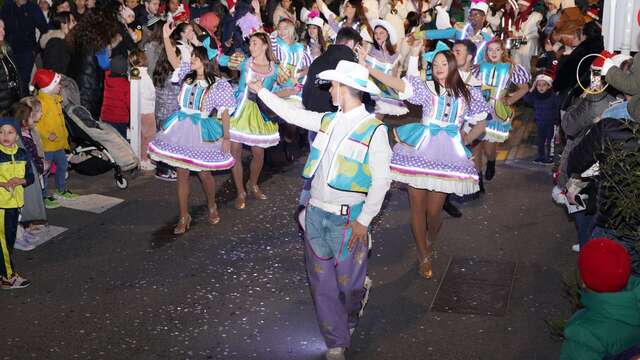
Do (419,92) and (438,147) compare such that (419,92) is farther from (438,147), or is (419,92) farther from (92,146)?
(92,146)

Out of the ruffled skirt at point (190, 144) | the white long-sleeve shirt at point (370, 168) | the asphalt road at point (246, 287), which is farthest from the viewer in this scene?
the ruffled skirt at point (190, 144)

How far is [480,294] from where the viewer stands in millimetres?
8422

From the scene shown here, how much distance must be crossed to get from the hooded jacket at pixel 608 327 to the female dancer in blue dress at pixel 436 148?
3964 mm

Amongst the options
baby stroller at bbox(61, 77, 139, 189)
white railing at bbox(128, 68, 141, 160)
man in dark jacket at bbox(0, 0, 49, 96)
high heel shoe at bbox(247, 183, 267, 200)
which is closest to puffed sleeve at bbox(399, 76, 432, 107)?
high heel shoe at bbox(247, 183, 267, 200)

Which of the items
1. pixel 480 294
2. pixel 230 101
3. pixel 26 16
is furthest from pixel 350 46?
pixel 26 16

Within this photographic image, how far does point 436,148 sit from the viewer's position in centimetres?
872

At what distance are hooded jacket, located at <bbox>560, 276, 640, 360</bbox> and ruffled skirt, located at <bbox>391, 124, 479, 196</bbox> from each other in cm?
394

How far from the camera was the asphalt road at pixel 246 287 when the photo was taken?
7.33 m

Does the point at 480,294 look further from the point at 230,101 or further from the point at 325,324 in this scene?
the point at 230,101

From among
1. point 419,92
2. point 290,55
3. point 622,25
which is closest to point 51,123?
point 290,55

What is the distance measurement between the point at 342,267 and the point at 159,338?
5.27 ft

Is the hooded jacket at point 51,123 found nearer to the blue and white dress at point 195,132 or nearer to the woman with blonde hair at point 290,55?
the blue and white dress at point 195,132

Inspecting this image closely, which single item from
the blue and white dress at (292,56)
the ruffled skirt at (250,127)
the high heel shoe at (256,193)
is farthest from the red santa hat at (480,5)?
the high heel shoe at (256,193)

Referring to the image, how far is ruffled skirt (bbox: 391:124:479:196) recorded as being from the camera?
8.64 meters
